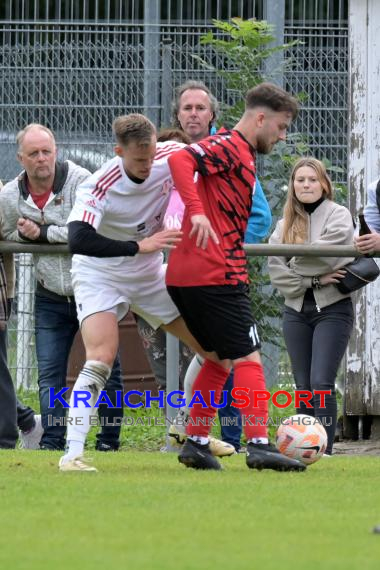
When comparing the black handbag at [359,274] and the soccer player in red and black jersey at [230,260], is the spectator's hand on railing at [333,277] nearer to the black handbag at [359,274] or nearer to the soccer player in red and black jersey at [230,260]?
the black handbag at [359,274]

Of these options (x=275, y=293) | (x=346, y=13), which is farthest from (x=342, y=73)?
(x=275, y=293)

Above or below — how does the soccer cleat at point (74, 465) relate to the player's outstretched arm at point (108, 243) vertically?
below

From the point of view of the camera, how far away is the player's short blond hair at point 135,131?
7.89m

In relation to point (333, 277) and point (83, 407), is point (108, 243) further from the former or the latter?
point (333, 277)

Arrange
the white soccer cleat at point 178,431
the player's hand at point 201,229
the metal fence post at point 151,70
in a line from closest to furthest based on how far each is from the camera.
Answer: the player's hand at point 201,229 < the white soccer cleat at point 178,431 < the metal fence post at point 151,70

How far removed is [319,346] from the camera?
31.6ft

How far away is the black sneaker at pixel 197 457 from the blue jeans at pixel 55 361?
5.33ft

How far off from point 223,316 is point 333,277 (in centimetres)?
192

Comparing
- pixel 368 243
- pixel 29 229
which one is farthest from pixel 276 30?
pixel 29 229

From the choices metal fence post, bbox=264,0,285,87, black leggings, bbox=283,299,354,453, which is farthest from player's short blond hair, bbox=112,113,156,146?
metal fence post, bbox=264,0,285,87

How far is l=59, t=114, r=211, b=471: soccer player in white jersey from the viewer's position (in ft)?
26.0

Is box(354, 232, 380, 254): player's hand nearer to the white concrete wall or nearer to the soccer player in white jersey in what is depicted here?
the soccer player in white jersey

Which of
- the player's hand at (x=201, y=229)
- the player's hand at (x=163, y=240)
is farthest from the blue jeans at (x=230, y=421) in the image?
the player's hand at (x=201, y=229)

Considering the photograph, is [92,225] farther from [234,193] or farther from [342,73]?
[342,73]
